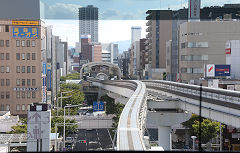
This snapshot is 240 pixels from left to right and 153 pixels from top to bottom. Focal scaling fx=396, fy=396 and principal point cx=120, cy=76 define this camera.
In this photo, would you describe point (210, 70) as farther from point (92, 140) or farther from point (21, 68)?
point (21, 68)

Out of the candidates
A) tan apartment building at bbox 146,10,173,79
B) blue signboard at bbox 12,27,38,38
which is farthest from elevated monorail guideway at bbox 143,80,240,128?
tan apartment building at bbox 146,10,173,79

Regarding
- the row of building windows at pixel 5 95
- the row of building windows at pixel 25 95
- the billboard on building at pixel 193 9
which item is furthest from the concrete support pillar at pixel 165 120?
the billboard on building at pixel 193 9

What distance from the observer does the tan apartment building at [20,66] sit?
4775 centimetres

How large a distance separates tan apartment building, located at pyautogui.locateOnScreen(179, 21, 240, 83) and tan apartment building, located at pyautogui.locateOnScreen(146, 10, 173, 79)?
130 ft

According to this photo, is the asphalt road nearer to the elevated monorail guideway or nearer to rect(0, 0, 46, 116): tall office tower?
rect(0, 0, 46, 116): tall office tower

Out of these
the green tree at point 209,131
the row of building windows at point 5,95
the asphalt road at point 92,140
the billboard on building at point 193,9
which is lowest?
the asphalt road at point 92,140

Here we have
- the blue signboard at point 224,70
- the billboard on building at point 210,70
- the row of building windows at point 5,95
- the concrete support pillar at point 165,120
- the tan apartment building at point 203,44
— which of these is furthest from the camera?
the tan apartment building at point 203,44

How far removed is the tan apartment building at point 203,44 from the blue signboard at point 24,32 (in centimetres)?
2118

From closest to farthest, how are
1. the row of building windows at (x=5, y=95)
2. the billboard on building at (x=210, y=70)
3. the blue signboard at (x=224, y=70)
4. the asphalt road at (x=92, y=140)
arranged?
the asphalt road at (x=92, y=140) < the blue signboard at (x=224, y=70) < the billboard on building at (x=210, y=70) < the row of building windows at (x=5, y=95)

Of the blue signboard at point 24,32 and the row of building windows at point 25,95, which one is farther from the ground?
the blue signboard at point 24,32

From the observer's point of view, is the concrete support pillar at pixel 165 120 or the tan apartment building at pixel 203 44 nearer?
the concrete support pillar at pixel 165 120

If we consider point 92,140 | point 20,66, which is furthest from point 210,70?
point 20,66

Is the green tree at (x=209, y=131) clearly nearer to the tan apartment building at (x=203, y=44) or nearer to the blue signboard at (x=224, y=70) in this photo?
the blue signboard at (x=224, y=70)

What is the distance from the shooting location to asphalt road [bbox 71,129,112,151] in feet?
121
